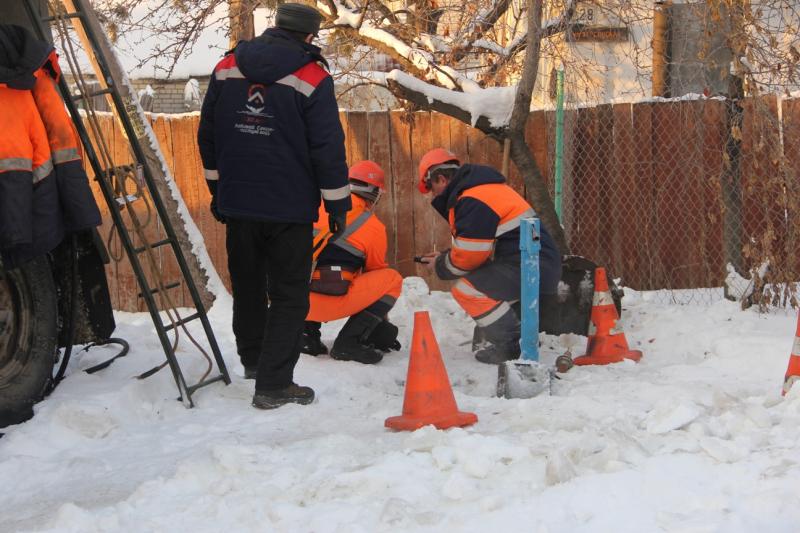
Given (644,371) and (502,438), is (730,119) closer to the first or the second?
(644,371)

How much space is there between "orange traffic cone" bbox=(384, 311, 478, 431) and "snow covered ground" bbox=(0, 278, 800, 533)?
0.54 feet

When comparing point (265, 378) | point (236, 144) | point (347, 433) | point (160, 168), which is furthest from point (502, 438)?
point (160, 168)

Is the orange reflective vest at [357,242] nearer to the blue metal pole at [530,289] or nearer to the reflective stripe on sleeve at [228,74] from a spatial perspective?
the blue metal pole at [530,289]

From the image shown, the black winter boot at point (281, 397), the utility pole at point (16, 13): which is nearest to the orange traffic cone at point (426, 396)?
the black winter boot at point (281, 397)

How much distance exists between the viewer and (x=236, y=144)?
192 inches

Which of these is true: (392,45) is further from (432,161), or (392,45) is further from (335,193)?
(335,193)

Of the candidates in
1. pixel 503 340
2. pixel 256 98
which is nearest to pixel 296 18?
pixel 256 98

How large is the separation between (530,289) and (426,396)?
4.38 ft

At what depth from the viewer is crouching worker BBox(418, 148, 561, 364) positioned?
6.36 m

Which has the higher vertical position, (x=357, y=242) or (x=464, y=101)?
(x=464, y=101)

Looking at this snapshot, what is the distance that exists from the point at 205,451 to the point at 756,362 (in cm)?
352

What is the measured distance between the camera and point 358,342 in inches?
250

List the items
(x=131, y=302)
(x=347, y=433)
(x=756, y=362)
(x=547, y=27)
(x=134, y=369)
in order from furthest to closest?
(x=131, y=302), (x=547, y=27), (x=756, y=362), (x=134, y=369), (x=347, y=433)

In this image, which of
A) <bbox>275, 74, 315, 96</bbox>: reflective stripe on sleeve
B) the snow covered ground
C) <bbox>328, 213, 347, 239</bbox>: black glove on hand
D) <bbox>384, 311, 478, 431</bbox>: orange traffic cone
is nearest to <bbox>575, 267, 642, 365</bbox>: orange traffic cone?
the snow covered ground
